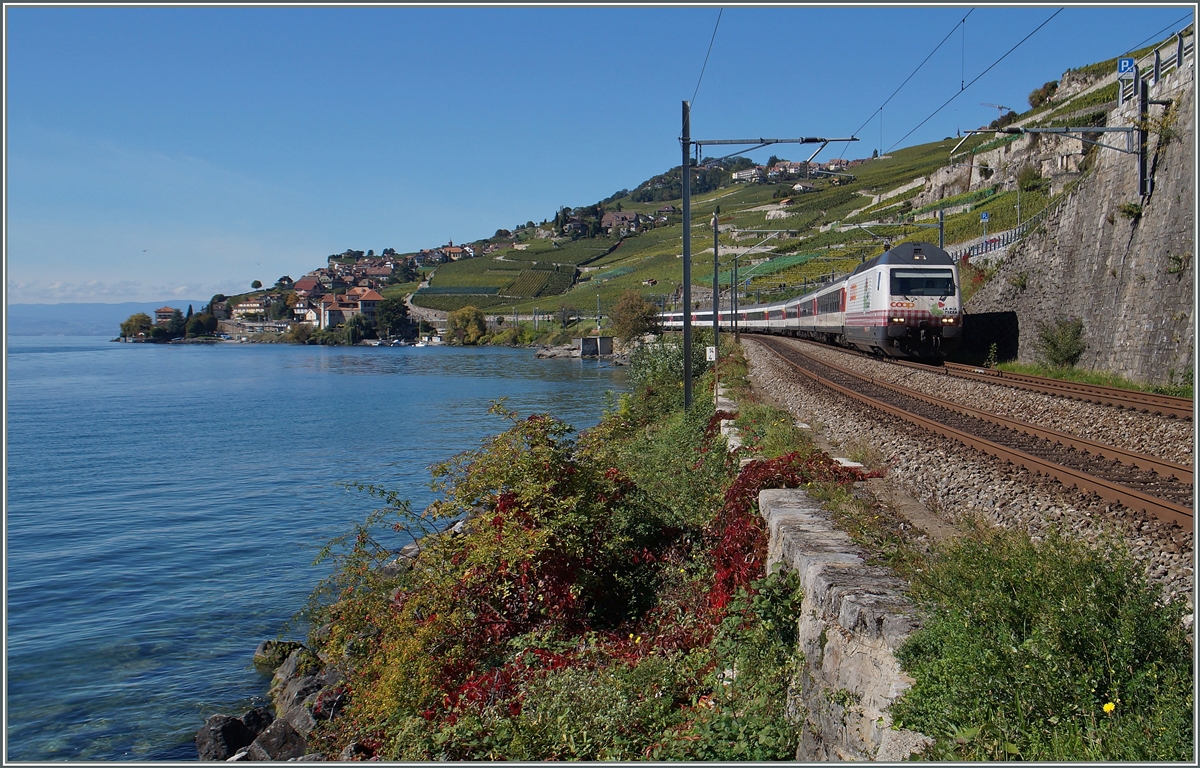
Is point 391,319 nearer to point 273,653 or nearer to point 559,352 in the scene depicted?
point 559,352

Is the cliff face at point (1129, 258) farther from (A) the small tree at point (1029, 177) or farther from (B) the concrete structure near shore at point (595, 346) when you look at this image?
(B) the concrete structure near shore at point (595, 346)

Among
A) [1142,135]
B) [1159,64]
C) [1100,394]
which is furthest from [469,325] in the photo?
[1100,394]

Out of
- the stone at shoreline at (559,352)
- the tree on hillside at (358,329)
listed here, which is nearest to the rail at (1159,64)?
the stone at shoreline at (559,352)

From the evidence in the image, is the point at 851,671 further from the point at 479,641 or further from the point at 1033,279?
the point at 1033,279

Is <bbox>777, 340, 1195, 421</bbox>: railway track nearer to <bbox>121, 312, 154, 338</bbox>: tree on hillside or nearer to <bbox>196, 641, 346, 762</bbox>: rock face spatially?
<bbox>196, 641, 346, 762</bbox>: rock face

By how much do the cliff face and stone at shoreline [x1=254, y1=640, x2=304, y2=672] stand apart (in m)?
18.5

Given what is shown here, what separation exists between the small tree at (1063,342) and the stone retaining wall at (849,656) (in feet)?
65.6

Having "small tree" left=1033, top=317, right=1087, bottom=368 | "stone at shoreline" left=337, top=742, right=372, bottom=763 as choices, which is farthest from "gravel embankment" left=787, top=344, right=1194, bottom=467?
"stone at shoreline" left=337, top=742, right=372, bottom=763

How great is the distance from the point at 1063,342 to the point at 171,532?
24.8 m

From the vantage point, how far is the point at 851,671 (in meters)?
5.30

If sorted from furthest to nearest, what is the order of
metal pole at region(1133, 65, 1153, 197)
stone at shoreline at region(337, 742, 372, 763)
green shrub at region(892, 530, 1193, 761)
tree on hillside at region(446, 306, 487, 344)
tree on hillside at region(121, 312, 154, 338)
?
tree on hillside at region(121, 312, 154, 338) < tree on hillside at region(446, 306, 487, 344) < metal pole at region(1133, 65, 1153, 197) < stone at shoreline at region(337, 742, 372, 763) < green shrub at region(892, 530, 1193, 761)

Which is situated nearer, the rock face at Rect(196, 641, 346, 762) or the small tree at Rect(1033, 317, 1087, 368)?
the rock face at Rect(196, 641, 346, 762)

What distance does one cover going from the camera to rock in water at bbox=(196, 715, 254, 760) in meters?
11.1

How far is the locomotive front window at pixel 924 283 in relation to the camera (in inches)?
1016
